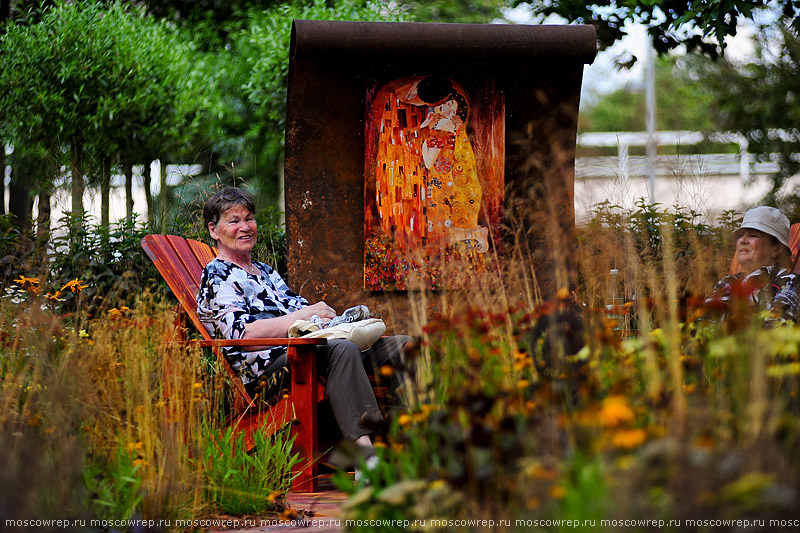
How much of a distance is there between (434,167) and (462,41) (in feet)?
2.64

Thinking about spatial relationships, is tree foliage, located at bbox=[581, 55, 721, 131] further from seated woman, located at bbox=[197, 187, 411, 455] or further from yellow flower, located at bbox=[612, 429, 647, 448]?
yellow flower, located at bbox=[612, 429, 647, 448]

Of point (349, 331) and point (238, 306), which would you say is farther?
point (238, 306)

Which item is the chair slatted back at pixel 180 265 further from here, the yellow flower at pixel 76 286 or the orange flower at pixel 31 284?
the yellow flower at pixel 76 286

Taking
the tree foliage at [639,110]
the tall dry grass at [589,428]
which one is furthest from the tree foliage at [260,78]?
the tree foliage at [639,110]

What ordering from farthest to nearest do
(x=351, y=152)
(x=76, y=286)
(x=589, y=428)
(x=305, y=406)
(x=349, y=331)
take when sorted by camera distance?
(x=351, y=152)
(x=76, y=286)
(x=349, y=331)
(x=305, y=406)
(x=589, y=428)

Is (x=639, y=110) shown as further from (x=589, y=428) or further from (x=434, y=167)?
(x=589, y=428)

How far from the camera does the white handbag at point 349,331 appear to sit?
366 centimetres

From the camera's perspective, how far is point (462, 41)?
469 centimetres

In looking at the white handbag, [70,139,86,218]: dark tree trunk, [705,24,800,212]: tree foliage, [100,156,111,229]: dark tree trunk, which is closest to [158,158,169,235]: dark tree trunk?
[70,139,86,218]: dark tree trunk

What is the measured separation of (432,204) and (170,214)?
2.12 metres

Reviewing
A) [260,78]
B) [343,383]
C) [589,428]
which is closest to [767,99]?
[260,78]

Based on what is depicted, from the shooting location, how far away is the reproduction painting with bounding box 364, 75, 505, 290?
5.14 metres

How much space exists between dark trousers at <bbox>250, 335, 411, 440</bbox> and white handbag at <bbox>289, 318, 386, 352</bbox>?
1.8 inches

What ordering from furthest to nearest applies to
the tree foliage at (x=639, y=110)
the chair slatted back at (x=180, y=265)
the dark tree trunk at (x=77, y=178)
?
1. the tree foliage at (x=639, y=110)
2. the dark tree trunk at (x=77, y=178)
3. the chair slatted back at (x=180, y=265)
